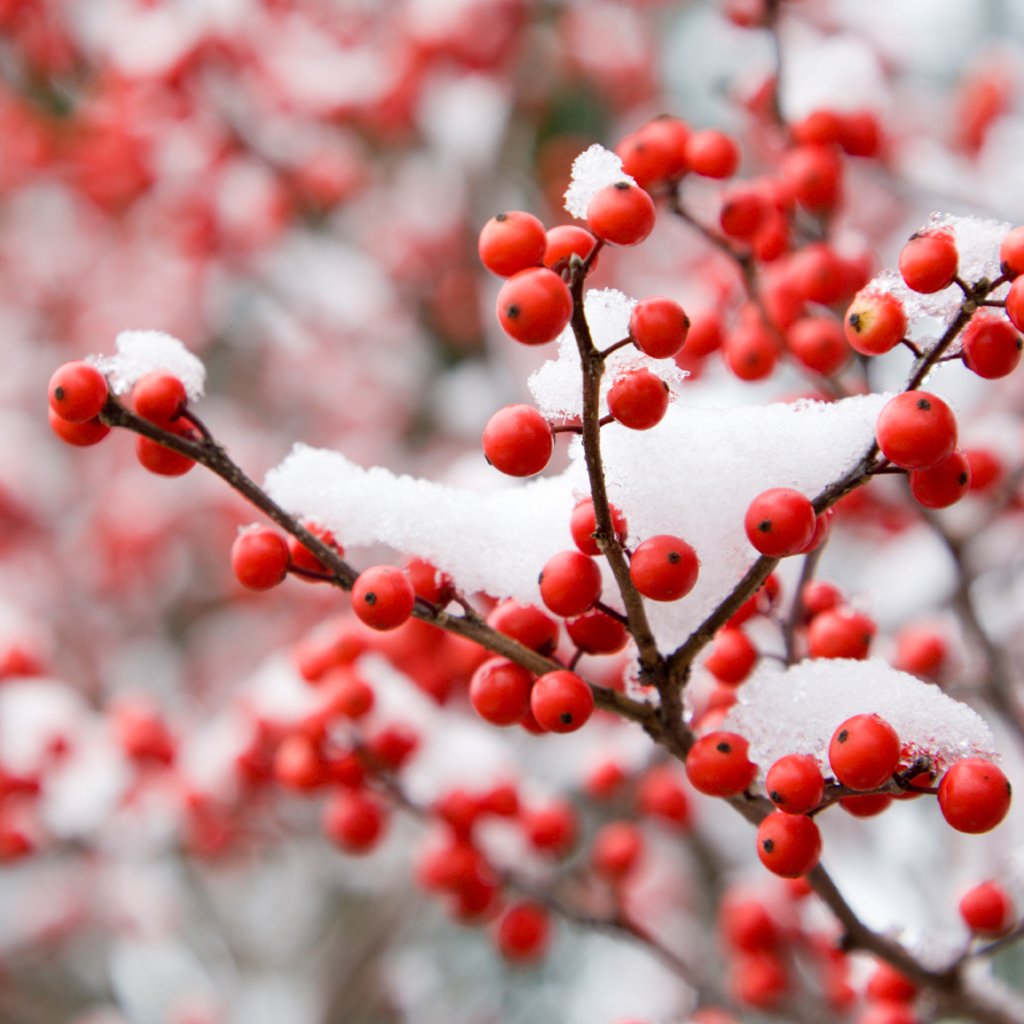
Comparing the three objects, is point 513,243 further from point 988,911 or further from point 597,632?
point 988,911

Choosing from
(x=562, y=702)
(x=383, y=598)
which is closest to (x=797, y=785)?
(x=562, y=702)

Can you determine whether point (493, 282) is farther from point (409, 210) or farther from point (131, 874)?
point (131, 874)

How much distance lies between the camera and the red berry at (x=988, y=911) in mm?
1368

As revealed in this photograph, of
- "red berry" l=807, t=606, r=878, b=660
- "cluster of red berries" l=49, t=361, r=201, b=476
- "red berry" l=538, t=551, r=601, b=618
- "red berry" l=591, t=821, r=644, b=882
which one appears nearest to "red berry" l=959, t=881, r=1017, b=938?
"red berry" l=807, t=606, r=878, b=660

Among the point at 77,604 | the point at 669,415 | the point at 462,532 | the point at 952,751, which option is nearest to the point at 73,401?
A: the point at 462,532

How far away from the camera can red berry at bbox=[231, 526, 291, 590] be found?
3.86 ft

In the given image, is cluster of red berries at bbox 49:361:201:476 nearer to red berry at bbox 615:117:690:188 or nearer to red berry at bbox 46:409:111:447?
red berry at bbox 46:409:111:447

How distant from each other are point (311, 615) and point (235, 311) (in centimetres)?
224

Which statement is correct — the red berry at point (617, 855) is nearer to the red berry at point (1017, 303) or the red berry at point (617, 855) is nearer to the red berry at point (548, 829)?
the red berry at point (548, 829)

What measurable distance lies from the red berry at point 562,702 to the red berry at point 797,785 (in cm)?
20

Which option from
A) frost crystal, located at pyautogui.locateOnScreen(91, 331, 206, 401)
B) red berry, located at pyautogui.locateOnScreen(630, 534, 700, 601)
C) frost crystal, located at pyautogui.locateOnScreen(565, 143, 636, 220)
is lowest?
frost crystal, located at pyautogui.locateOnScreen(91, 331, 206, 401)

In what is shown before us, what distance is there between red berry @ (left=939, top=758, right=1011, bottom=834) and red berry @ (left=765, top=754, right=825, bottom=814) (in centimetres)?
12

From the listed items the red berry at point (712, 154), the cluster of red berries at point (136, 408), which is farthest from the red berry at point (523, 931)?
the red berry at point (712, 154)

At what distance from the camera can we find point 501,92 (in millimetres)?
4855
